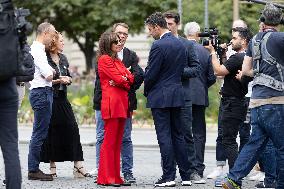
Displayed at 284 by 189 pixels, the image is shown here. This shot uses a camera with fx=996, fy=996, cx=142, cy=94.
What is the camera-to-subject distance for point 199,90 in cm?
1312

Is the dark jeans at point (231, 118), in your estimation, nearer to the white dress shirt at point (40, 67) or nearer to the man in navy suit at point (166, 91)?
the man in navy suit at point (166, 91)

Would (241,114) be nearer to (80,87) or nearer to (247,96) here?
(247,96)

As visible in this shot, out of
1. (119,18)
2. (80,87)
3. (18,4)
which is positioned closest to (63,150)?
(80,87)

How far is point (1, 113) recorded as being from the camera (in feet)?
27.3

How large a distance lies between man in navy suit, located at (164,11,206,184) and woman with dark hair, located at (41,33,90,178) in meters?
1.46

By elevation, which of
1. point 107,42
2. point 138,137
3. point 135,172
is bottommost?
point 138,137

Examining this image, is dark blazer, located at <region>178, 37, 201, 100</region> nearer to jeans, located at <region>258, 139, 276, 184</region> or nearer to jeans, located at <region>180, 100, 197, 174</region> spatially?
jeans, located at <region>180, 100, 197, 174</region>

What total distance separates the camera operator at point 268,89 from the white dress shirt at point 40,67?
9.67ft

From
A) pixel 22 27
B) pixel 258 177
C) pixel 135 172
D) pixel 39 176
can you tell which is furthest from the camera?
pixel 135 172

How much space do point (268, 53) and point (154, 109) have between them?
2.04m

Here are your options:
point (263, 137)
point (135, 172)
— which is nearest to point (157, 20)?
point (263, 137)

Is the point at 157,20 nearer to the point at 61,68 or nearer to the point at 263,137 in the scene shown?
the point at 61,68

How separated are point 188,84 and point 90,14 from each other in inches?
1220

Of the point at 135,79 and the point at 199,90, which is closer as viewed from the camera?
the point at 135,79
